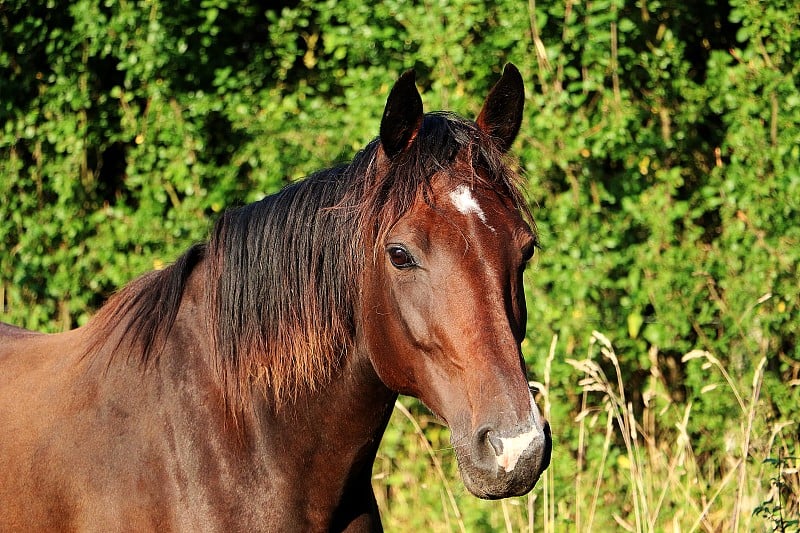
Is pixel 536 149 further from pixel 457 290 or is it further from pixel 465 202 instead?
pixel 457 290

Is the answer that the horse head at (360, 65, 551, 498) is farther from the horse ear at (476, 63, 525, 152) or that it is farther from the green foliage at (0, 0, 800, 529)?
the green foliage at (0, 0, 800, 529)

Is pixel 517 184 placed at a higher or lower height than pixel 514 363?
higher

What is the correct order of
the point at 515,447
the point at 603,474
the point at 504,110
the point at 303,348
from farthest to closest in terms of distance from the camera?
the point at 603,474
the point at 504,110
the point at 303,348
the point at 515,447

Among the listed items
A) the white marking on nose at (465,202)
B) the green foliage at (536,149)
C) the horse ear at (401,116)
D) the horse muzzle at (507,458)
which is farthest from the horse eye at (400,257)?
the green foliage at (536,149)

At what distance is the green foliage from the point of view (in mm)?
5191

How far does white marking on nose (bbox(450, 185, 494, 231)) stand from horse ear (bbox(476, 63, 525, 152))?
33 centimetres

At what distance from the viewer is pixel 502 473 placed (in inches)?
80.6

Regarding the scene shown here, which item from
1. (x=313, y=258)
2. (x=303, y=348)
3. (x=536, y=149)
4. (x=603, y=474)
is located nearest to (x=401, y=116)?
(x=313, y=258)

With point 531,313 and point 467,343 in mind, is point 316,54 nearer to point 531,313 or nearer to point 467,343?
point 531,313

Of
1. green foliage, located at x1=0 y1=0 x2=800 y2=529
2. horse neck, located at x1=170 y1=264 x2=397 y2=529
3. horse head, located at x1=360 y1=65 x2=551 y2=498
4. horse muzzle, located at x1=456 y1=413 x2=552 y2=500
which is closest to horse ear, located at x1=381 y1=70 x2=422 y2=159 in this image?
horse head, located at x1=360 y1=65 x2=551 y2=498

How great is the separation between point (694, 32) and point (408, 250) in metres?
4.44

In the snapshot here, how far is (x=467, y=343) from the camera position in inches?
85.8

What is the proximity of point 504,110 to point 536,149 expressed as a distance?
Answer: 2.67m

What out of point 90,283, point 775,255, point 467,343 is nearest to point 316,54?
point 90,283
